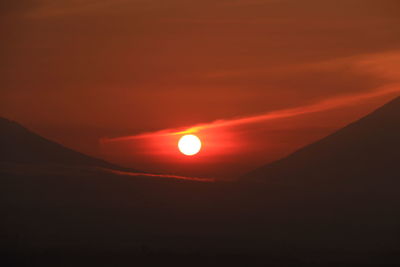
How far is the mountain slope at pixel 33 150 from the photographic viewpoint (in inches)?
3797

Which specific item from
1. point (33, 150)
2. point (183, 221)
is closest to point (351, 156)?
point (33, 150)

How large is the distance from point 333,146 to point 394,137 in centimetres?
1506

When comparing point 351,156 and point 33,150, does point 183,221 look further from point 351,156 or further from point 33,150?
point 351,156

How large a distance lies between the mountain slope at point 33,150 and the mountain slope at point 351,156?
87.9 ft

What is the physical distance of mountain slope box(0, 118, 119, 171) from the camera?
96.4m

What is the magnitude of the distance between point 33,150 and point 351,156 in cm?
4932

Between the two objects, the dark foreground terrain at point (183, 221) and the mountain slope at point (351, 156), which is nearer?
the dark foreground terrain at point (183, 221)

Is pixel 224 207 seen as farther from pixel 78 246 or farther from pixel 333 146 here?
pixel 333 146

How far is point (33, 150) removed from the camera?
104250mm

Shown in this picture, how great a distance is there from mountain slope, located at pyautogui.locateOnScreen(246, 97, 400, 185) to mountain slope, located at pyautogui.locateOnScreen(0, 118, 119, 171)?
87.9 ft

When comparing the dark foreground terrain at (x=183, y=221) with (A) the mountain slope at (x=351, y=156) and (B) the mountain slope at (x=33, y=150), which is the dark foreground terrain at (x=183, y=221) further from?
(A) the mountain slope at (x=351, y=156)

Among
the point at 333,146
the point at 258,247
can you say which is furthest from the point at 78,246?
the point at 333,146

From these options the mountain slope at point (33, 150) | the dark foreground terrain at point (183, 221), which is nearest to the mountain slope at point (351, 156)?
the dark foreground terrain at point (183, 221)

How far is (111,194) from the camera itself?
6838 centimetres
